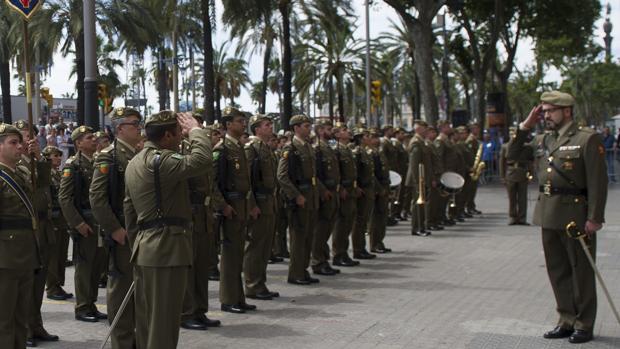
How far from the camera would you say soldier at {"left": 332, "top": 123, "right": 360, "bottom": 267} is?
12.6 meters

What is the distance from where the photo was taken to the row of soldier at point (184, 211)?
249 inches

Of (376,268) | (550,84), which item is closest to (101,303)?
(376,268)

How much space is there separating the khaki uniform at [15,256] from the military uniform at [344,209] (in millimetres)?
6351

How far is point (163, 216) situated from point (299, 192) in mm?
4676

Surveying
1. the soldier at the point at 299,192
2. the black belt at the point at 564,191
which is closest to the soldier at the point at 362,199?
the soldier at the point at 299,192

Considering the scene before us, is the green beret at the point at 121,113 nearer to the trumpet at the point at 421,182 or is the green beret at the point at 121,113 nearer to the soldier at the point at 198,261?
the soldier at the point at 198,261

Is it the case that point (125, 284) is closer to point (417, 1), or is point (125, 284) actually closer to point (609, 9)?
point (417, 1)

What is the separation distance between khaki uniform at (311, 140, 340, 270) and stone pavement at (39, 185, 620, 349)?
0.44m

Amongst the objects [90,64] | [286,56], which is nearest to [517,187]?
[90,64]

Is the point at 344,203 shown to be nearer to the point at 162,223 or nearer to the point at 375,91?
the point at 162,223

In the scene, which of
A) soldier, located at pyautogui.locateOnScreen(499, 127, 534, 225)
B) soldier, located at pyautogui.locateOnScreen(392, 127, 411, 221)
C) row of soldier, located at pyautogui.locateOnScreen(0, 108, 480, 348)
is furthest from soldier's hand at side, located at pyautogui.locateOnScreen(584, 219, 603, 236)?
soldier, located at pyautogui.locateOnScreen(392, 127, 411, 221)

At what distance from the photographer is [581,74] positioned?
81.4 metres

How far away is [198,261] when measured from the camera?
28.8 feet

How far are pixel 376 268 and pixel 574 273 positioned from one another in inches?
191
